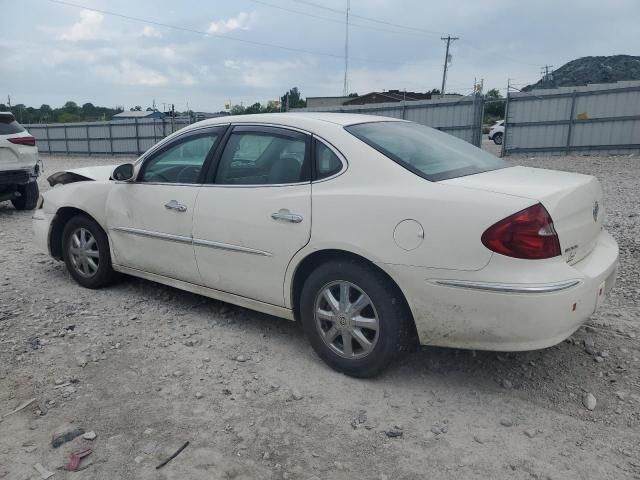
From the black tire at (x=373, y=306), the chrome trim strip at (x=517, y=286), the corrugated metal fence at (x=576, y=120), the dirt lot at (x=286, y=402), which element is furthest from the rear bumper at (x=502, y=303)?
the corrugated metal fence at (x=576, y=120)

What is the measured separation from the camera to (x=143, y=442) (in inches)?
101

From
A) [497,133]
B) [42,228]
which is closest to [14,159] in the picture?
[42,228]

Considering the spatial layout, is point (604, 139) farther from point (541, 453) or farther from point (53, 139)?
point (53, 139)

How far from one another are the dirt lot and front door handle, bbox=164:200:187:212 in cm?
87

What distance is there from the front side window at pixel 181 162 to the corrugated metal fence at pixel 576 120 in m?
14.5

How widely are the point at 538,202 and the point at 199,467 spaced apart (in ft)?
6.66

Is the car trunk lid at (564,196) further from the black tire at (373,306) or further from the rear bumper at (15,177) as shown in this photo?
the rear bumper at (15,177)

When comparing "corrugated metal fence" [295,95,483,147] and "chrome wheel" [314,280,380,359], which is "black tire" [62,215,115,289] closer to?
"chrome wheel" [314,280,380,359]

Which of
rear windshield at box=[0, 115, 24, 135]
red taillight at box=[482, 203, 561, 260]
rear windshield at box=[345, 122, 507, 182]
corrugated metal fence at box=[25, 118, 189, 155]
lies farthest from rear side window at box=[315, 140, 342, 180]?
corrugated metal fence at box=[25, 118, 189, 155]

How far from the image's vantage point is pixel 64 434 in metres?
2.62

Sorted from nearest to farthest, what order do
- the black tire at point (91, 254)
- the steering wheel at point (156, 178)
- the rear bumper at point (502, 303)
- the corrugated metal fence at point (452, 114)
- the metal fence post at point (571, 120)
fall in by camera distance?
the rear bumper at point (502, 303) → the steering wheel at point (156, 178) → the black tire at point (91, 254) → the metal fence post at point (571, 120) → the corrugated metal fence at point (452, 114)

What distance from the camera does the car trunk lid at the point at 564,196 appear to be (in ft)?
8.66

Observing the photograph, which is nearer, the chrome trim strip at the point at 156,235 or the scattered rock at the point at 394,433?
the scattered rock at the point at 394,433

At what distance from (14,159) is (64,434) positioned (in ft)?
23.8
